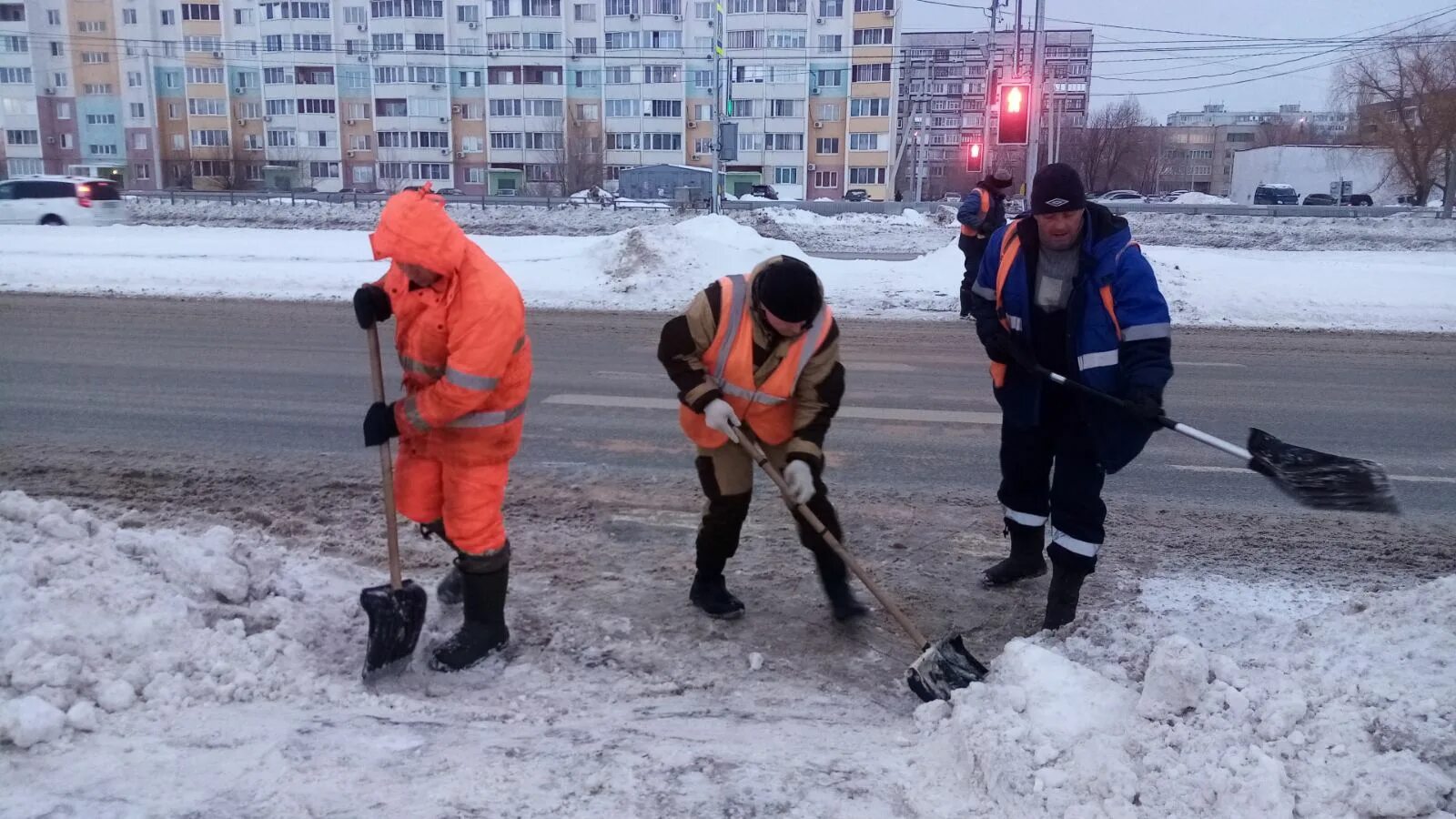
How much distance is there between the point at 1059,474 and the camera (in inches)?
166

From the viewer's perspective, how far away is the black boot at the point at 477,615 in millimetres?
3652

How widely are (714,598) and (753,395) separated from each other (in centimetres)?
89

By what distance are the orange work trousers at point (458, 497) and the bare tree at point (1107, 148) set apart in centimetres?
6697

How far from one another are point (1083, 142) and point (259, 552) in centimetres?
7202

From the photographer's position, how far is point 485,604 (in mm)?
3711

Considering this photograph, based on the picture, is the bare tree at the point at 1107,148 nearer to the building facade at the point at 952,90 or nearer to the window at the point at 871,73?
the building facade at the point at 952,90

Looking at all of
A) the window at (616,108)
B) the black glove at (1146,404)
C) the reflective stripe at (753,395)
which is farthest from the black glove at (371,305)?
the window at (616,108)

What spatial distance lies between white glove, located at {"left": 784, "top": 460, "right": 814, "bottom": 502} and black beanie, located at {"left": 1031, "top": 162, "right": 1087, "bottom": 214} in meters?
1.26

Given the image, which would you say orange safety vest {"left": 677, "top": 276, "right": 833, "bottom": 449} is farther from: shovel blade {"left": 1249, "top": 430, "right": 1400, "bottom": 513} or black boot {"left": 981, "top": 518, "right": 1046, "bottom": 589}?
shovel blade {"left": 1249, "top": 430, "right": 1400, "bottom": 513}

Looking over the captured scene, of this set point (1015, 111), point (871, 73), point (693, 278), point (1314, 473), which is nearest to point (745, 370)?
point (1314, 473)

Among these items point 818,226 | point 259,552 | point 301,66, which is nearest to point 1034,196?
point 259,552

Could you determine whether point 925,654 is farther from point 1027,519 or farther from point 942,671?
point 1027,519

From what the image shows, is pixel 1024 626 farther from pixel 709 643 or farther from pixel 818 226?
pixel 818 226

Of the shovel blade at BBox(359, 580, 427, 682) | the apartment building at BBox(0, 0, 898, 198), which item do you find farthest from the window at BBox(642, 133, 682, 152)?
the shovel blade at BBox(359, 580, 427, 682)
